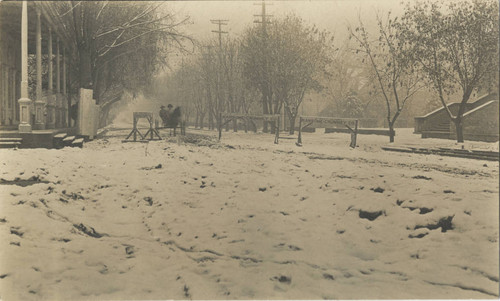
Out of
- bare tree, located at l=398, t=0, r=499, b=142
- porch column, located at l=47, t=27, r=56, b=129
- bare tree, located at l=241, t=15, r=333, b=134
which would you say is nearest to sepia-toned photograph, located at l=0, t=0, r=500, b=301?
bare tree, located at l=398, t=0, r=499, b=142

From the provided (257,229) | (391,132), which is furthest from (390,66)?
(257,229)

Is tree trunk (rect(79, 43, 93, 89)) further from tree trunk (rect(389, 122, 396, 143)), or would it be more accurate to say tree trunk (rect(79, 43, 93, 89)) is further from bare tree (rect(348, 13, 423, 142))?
tree trunk (rect(389, 122, 396, 143))

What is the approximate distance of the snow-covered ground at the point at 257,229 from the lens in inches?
146

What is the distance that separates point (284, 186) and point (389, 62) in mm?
2254

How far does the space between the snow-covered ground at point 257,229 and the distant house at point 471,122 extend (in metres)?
0.13

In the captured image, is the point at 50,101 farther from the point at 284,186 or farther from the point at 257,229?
the point at 257,229

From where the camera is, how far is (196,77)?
7.11 m

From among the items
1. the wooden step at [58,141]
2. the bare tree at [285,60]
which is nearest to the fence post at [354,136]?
the bare tree at [285,60]

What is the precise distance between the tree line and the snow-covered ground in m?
0.71

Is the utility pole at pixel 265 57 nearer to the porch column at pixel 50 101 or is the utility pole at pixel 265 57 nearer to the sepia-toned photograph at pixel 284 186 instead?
the sepia-toned photograph at pixel 284 186

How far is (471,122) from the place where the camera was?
180 inches

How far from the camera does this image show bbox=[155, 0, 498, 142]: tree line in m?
4.60

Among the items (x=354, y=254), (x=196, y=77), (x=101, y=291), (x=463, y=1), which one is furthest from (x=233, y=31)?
(x=101, y=291)

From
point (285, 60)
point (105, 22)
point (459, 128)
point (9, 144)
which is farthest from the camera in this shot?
point (285, 60)
